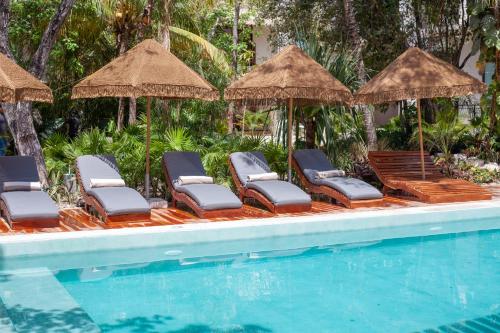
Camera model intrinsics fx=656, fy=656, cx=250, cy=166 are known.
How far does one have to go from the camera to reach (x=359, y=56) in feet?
47.8

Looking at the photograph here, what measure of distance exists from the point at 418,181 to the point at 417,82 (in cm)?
190

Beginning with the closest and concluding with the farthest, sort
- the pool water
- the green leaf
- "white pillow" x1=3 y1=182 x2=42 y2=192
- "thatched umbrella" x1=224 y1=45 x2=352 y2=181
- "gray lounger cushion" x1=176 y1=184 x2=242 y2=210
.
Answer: the pool water, "white pillow" x1=3 y1=182 x2=42 y2=192, "gray lounger cushion" x1=176 y1=184 x2=242 y2=210, "thatched umbrella" x1=224 y1=45 x2=352 y2=181, the green leaf

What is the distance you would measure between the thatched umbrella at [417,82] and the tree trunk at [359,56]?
104 inches

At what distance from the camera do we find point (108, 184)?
32.6 feet

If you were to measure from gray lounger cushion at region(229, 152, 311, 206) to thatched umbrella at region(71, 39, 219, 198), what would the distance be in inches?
52.2

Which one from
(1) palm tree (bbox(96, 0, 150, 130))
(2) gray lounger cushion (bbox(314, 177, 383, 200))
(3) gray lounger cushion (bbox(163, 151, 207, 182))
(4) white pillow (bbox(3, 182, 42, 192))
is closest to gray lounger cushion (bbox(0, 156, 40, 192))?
(4) white pillow (bbox(3, 182, 42, 192))

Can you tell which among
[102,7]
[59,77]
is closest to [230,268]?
[102,7]

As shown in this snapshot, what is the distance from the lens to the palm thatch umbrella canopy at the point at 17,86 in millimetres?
8930

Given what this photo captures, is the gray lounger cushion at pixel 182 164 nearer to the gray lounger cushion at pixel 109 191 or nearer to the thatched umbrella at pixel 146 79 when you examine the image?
the gray lounger cushion at pixel 109 191

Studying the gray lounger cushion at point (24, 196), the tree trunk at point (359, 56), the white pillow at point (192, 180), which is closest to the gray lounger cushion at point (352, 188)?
the white pillow at point (192, 180)

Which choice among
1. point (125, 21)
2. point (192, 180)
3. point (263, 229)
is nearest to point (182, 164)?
point (192, 180)

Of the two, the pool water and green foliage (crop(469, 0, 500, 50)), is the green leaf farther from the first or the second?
the pool water

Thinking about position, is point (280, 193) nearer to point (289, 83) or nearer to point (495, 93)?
point (289, 83)

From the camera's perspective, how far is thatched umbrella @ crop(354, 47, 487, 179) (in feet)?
37.3
